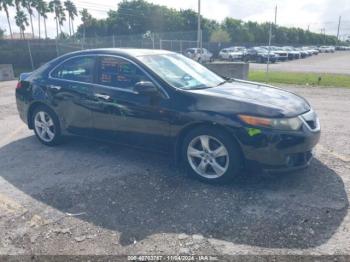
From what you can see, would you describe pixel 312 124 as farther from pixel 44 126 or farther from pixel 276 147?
pixel 44 126

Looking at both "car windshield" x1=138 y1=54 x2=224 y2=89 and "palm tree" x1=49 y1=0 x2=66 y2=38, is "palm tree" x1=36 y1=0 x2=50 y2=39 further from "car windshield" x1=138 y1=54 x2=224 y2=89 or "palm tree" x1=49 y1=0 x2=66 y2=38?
"car windshield" x1=138 y1=54 x2=224 y2=89

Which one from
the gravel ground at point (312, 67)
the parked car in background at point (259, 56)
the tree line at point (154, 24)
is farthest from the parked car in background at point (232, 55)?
the tree line at point (154, 24)

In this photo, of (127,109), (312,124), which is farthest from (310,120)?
(127,109)

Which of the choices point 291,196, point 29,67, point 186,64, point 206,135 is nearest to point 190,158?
point 206,135

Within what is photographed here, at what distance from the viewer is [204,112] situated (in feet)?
12.3

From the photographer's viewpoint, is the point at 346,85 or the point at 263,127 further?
the point at 346,85

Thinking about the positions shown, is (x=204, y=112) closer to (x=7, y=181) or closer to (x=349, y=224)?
(x=349, y=224)

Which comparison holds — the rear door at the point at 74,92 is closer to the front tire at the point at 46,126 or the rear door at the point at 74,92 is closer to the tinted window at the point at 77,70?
the tinted window at the point at 77,70

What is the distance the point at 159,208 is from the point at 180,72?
Answer: 74.4 inches

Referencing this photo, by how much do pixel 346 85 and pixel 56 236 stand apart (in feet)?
40.5

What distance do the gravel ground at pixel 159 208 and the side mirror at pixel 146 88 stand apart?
1.05 metres

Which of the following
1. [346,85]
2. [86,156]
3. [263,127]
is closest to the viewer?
[263,127]

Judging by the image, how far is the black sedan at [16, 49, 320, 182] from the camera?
360 centimetres

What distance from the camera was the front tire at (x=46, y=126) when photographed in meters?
5.27
